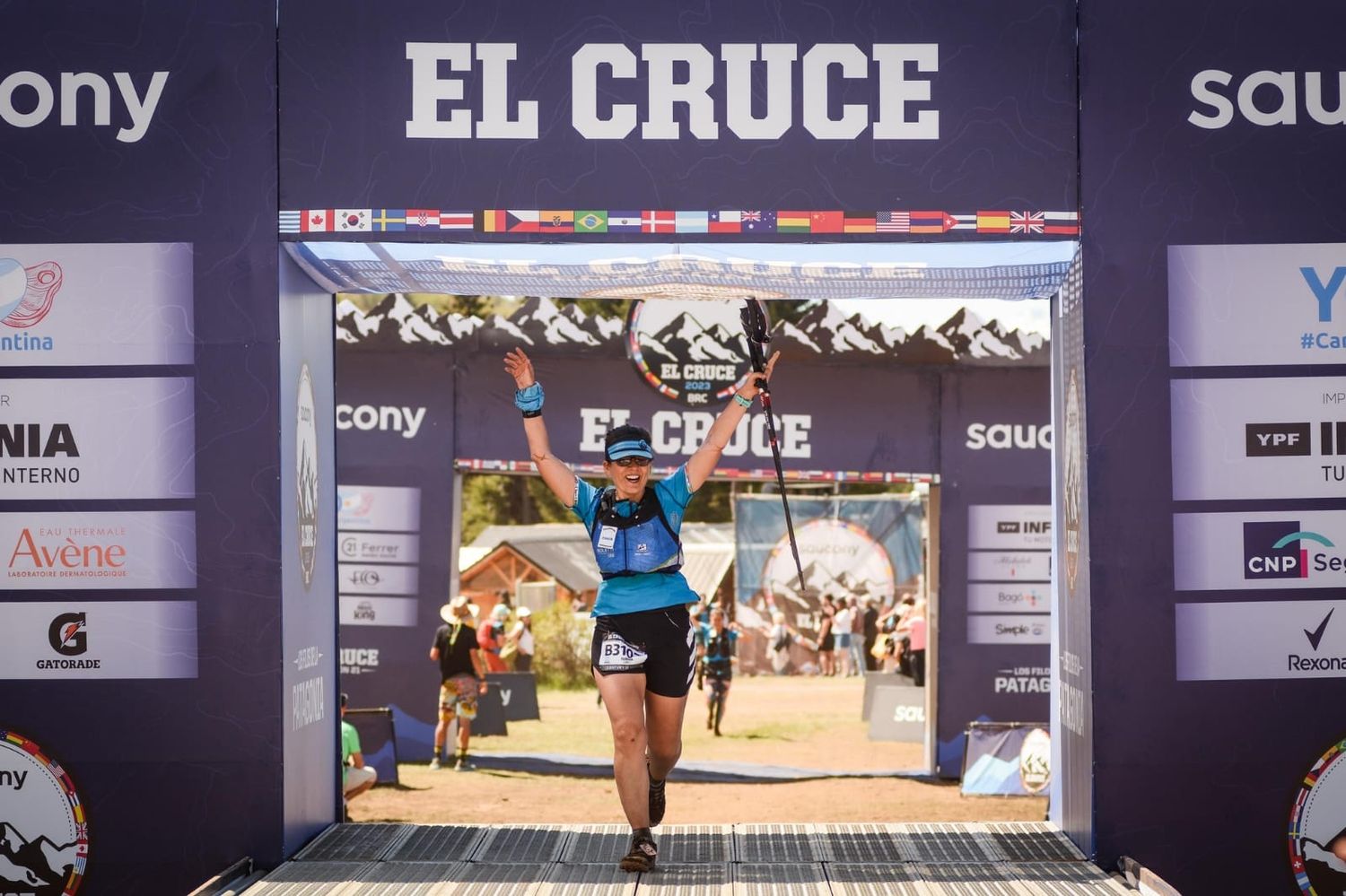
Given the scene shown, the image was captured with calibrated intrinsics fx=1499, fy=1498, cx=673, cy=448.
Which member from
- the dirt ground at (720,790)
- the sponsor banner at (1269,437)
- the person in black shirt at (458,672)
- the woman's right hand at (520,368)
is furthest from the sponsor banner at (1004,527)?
the woman's right hand at (520,368)

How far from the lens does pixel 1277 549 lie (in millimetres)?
5461

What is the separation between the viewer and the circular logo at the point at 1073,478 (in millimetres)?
5551

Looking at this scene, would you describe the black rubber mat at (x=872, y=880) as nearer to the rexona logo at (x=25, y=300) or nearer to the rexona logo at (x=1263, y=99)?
the rexona logo at (x=1263, y=99)

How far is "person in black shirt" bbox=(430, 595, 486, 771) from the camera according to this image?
1298 cm

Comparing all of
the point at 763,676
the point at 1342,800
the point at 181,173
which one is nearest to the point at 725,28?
the point at 181,173

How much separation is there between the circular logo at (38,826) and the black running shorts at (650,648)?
2.03 meters

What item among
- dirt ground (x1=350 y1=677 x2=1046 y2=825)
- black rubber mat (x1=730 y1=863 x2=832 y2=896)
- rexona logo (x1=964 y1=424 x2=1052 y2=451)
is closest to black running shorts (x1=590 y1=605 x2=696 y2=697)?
black rubber mat (x1=730 y1=863 x2=832 y2=896)

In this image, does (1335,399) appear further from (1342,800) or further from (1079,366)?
(1342,800)

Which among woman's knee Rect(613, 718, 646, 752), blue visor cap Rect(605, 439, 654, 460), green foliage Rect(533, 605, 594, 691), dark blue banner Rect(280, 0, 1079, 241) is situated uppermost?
dark blue banner Rect(280, 0, 1079, 241)

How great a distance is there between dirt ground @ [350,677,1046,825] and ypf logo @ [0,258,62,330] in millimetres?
5815

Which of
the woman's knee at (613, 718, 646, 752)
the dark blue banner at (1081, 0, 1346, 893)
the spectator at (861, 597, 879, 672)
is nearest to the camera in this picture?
the woman's knee at (613, 718, 646, 752)

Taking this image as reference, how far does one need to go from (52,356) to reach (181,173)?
0.82 metres

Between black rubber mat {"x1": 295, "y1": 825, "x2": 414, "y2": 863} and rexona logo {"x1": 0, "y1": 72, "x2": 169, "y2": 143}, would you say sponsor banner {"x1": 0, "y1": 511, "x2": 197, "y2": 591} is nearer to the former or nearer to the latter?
black rubber mat {"x1": 295, "y1": 825, "x2": 414, "y2": 863}

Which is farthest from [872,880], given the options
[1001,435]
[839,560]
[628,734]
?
[839,560]
